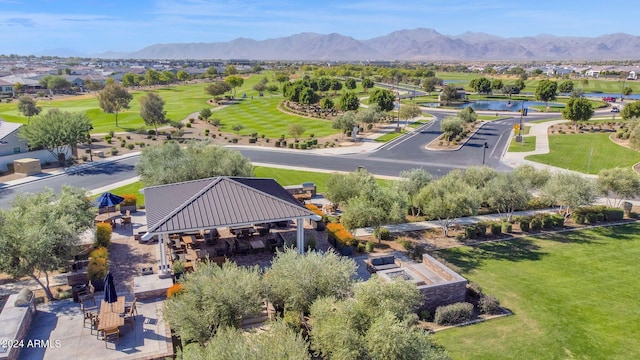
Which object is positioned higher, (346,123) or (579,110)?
(579,110)

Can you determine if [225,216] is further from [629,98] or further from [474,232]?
[629,98]

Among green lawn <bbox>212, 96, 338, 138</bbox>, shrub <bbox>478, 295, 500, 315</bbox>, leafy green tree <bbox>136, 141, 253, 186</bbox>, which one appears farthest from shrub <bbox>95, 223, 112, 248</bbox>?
green lawn <bbox>212, 96, 338, 138</bbox>

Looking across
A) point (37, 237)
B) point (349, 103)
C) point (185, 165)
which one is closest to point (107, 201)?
point (185, 165)

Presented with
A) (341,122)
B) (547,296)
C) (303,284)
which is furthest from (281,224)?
(341,122)

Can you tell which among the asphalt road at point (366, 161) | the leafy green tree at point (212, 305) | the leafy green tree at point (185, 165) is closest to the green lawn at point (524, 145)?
the asphalt road at point (366, 161)

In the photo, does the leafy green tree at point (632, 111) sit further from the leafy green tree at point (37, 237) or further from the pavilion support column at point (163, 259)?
the leafy green tree at point (37, 237)

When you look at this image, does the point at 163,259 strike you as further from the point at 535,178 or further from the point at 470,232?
the point at 535,178
